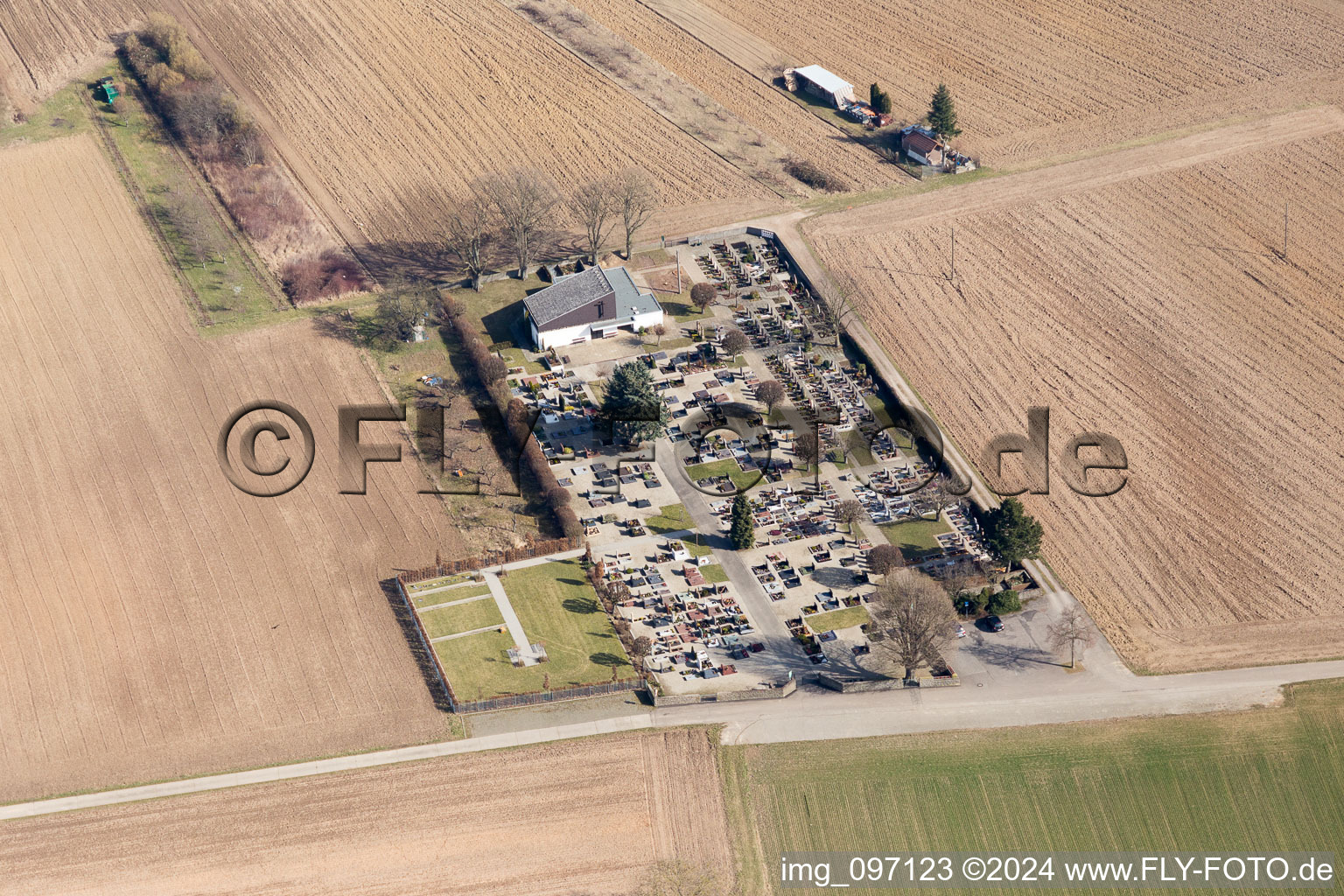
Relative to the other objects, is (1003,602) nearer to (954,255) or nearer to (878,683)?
(878,683)

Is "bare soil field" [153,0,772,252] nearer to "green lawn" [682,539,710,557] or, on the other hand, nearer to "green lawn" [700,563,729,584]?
"green lawn" [682,539,710,557]

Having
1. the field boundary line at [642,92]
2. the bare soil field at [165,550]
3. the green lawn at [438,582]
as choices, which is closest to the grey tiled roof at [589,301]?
the bare soil field at [165,550]

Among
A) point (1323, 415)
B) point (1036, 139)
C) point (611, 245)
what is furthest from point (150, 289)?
point (1323, 415)

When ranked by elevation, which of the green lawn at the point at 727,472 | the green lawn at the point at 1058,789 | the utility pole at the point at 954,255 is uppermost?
the utility pole at the point at 954,255

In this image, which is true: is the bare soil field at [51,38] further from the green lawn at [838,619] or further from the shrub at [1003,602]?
the shrub at [1003,602]

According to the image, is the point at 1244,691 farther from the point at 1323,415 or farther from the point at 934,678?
the point at 1323,415

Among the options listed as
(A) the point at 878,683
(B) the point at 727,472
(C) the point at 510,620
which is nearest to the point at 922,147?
(B) the point at 727,472

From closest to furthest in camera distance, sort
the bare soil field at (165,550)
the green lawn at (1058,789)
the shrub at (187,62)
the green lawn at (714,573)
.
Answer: the green lawn at (1058,789), the bare soil field at (165,550), the green lawn at (714,573), the shrub at (187,62)
